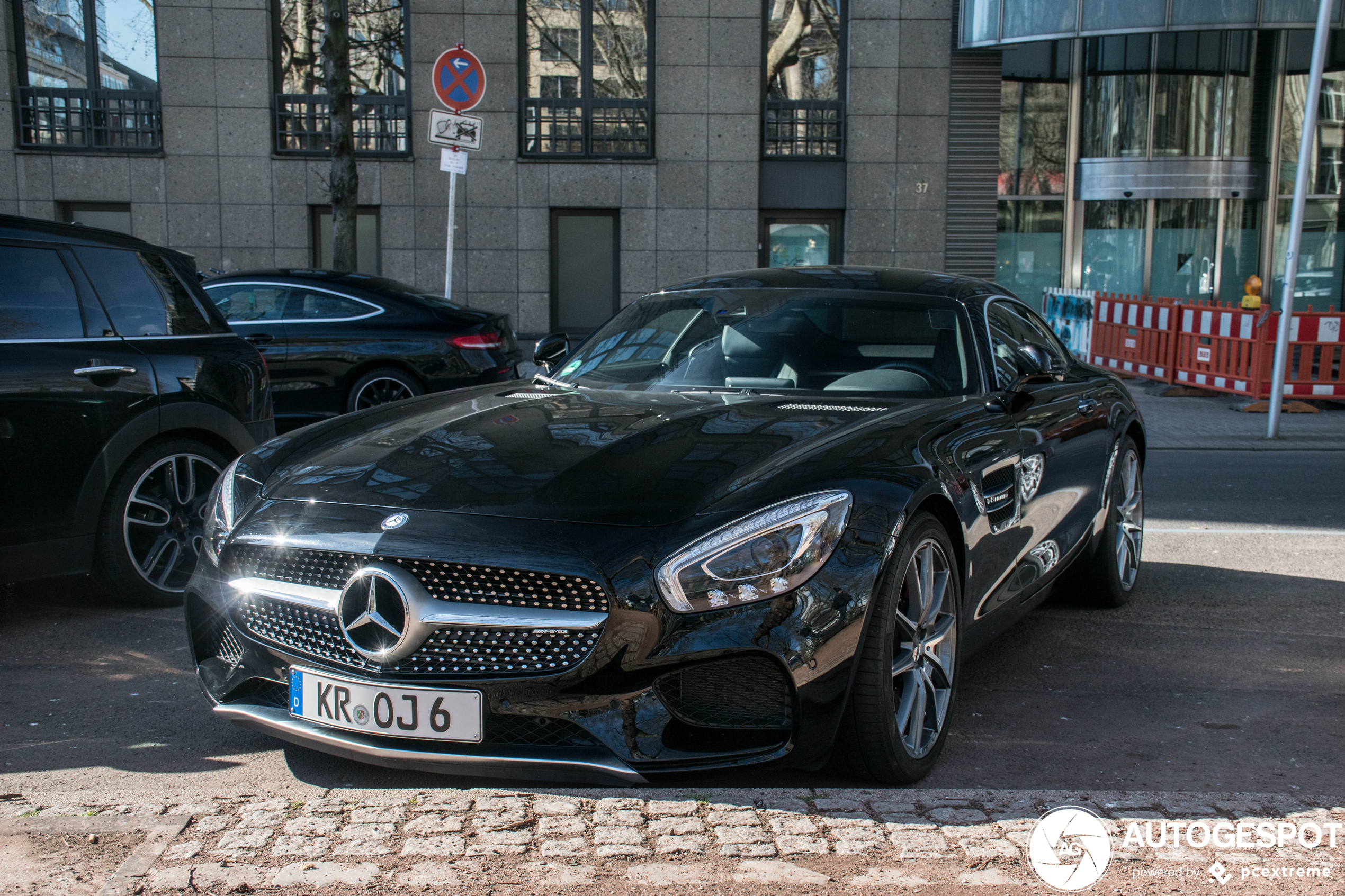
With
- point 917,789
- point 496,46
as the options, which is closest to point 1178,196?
point 496,46

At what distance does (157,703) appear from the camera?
Result: 407 cm

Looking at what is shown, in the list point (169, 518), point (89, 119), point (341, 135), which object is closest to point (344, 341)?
point (341, 135)

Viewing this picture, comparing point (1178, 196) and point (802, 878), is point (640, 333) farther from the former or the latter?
point (1178, 196)

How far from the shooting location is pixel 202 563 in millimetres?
3496

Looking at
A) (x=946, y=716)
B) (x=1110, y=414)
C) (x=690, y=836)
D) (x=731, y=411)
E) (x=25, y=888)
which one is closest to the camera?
(x=25, y=888)

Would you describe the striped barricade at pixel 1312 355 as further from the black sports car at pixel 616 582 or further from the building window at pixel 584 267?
the black sports car at pixel 616 582

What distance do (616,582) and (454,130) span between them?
9323 mm

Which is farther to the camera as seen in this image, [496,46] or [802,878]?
[496,46]

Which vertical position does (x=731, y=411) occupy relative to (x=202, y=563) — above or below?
above

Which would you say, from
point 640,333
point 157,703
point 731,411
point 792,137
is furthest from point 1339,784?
point 792,137

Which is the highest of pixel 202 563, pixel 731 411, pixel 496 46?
pixel 496 46

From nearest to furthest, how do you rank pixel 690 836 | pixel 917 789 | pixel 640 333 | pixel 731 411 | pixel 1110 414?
pixel 690 836 → pixel 917 789 → pixel 731 411 → pixel 640 333 → pixel 1110 414

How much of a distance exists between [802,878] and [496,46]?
623 inches

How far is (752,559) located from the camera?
9.68ft
